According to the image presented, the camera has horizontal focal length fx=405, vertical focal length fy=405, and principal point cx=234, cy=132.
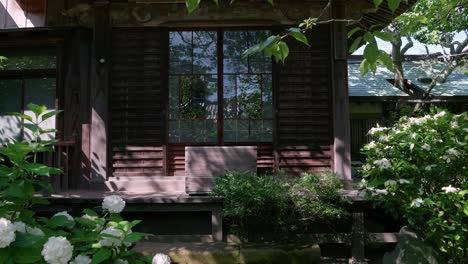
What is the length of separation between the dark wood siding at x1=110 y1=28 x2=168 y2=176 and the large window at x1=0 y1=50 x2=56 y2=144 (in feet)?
4.67

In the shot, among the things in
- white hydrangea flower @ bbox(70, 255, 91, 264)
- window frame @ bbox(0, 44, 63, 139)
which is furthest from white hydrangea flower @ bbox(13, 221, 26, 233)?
window frame @ bbox(0, 44, 63, 139)

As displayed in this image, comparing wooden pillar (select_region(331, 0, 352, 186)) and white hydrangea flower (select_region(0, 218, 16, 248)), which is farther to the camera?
wooden pillar (select_region(331, 0, 352, 186))

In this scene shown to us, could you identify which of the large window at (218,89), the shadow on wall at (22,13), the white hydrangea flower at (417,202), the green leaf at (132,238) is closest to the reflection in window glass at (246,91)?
the large window at (218,89)

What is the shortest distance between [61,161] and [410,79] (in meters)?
12.3

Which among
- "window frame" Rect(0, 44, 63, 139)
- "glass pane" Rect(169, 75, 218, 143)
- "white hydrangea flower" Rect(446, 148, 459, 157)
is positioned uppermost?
"window frame" Rect(0, 44, 63, 139)

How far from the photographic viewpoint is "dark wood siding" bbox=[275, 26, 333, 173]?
638cm

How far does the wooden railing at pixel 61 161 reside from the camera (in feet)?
19.0

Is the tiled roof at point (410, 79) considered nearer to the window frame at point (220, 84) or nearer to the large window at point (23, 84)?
the window frame at point (220, 84)

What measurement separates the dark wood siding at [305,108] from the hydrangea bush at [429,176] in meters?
1.77

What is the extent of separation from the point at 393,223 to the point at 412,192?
4.99 feet

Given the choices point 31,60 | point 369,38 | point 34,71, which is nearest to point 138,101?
point 34,71

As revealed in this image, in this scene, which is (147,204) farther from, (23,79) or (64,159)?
(23,79)

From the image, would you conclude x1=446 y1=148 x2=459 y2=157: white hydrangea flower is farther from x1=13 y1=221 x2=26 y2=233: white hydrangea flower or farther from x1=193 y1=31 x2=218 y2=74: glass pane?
x1=13 y1=221 x2=26 y2=233: white hydrangea flower

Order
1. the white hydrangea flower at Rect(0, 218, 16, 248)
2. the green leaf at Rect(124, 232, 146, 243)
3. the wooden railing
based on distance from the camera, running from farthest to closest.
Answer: the wooden railing, the green leaf at Rect(124, 232, 146, 243), the white hydrangea flower at Rect(0, 218, 16, 248)
